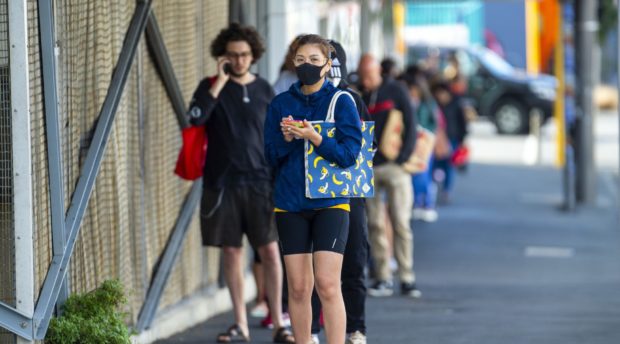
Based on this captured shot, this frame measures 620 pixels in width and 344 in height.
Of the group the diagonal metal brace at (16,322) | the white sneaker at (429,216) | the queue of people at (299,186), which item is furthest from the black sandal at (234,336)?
the white sneaker at (429,216)

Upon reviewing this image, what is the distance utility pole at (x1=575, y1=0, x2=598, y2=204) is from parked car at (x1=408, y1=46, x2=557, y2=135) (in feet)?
50.9

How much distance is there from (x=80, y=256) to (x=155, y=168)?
1836mm

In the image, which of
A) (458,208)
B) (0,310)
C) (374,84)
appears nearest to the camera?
(0,310)

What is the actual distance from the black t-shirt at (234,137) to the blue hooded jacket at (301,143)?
4.87 ft

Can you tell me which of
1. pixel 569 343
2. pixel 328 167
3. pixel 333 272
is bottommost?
pixel 569 343

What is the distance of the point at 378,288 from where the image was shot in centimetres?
1216

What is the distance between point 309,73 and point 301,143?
1.18ft

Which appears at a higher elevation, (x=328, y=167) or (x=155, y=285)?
(x=328, y=167)

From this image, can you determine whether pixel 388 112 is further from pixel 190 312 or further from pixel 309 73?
pixel 309 73

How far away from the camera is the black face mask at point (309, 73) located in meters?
7.46

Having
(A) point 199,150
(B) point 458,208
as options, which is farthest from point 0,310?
(B) point 458,208

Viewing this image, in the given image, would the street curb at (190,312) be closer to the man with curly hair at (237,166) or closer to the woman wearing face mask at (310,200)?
the man with curly hair at (237,166)

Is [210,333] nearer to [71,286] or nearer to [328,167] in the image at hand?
[71,286]

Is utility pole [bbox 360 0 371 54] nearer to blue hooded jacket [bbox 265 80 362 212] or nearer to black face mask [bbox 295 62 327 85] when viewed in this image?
blue hooded jacket [bbox 265 80 362 212]
